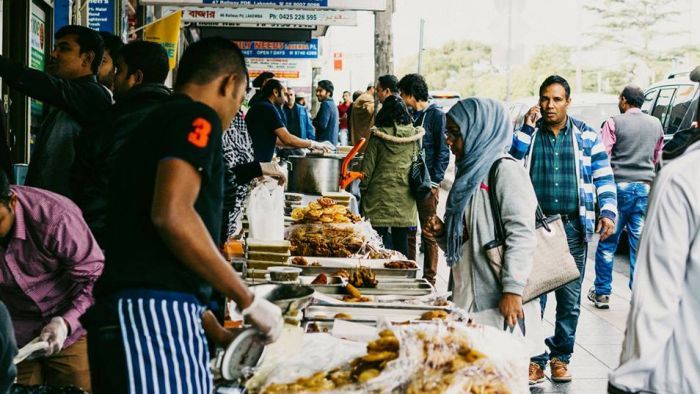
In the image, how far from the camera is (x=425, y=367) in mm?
3281

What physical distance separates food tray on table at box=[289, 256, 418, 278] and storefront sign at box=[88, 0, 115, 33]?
204 inches

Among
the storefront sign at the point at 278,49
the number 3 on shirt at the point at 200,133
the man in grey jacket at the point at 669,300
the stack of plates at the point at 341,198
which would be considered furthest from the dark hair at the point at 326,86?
the man in grey jacket at the point at 669,300

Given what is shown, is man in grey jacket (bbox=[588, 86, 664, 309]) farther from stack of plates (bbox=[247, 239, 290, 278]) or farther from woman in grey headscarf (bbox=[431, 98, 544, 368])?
stack of plates (bbox=[247, 239, 290, 278])

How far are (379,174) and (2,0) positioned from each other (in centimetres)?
384

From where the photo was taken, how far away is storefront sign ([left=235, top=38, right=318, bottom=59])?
84.9 feet

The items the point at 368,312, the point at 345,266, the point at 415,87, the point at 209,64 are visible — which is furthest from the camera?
the point at 415,87

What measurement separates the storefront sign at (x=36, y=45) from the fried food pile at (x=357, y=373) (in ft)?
18.3

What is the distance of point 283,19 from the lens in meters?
13.3

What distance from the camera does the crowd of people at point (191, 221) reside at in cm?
285

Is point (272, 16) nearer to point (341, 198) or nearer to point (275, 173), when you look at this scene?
point (341, 198)

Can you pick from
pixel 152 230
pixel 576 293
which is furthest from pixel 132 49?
pixel 576 293

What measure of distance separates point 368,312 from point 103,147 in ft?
4.99

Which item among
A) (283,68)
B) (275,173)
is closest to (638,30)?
(283,68)

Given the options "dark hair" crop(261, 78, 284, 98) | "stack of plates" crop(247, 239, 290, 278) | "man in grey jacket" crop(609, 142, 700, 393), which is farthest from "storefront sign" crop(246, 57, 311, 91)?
"man in grey jacket" crop(609, 142, 700, 393)
